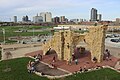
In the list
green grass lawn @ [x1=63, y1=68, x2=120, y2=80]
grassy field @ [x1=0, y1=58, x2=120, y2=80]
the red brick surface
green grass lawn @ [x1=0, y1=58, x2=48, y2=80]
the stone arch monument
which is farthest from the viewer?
the stone arch monument

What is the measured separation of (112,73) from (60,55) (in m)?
10.8

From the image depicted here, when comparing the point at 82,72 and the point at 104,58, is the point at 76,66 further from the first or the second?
the point at 104,58

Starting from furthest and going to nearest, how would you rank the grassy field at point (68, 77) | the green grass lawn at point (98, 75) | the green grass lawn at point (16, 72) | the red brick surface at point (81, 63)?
1. the red brick surface at point (81, 63)
2. the green grass lawn at point (16, 72)
3. the grassy field at point (68, 77)
4. the green grass lawn at point (98, 75)

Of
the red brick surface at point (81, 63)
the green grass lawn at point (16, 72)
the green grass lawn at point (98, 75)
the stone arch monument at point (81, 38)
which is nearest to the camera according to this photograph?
the green grass lawn at point (98, 75)

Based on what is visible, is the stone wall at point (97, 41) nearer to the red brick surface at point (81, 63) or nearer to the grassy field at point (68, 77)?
the red brick surface at point (81, 63)

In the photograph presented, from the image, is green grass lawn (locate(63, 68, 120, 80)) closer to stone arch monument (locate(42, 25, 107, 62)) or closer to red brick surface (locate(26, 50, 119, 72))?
red brick surface (locate(26, 50, 119, 72))

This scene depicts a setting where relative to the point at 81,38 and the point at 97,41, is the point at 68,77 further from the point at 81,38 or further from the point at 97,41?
the point at 81,38

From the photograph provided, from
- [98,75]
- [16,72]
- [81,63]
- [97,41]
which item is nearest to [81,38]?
[97,41]

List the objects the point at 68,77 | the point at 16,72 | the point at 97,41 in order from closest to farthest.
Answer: the point at 68,77, the point at 16,72, the point at 97,41

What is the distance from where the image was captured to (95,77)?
2678cm

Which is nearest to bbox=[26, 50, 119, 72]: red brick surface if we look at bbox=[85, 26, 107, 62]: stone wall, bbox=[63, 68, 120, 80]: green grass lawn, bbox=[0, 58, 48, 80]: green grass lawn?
bbox=[85, 26, 107, 62]: stone wall

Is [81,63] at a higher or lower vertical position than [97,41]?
lower

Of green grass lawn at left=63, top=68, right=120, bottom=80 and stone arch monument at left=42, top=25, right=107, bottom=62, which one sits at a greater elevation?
stone arch monument at left=42, top=25, right=107, bottom=62

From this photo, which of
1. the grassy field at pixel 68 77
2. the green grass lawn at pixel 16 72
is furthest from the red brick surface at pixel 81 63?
the green grass lawn at pixel 16 72
